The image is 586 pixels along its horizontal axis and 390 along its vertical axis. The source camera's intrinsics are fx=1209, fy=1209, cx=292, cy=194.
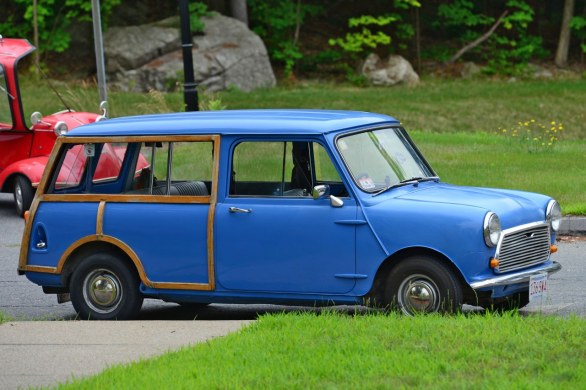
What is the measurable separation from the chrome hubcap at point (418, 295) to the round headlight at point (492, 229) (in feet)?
1.54

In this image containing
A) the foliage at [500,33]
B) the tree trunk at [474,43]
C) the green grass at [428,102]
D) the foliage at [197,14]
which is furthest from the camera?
the tree trunk at [474,43]

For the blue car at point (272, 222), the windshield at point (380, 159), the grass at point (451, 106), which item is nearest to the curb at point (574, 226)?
the windshield at point (380, 159)

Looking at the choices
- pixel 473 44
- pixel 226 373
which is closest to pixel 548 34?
pixel 473 44

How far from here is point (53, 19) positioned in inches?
1369

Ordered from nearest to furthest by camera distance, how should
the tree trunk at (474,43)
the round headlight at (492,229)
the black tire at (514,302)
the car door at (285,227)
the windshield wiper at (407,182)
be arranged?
the round headlight at (492,229), the car door at (285,227), the windshield wiper at (407,182), the black tire at (514,302), the tree trunk at (474,43)

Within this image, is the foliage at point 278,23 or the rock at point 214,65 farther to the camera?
the foliage at point 278,23

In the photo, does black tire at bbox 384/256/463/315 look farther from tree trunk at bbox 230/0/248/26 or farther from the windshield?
tree trunk at bbox 230/0/248/26

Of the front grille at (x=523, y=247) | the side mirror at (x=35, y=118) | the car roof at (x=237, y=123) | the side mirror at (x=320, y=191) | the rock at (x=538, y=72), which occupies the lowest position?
the rock at (x=538, y=72)

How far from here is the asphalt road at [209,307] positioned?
9187 mm

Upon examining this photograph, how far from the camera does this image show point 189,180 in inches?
361

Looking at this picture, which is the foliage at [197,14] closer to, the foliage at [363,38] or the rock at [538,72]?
the foliage at [363,38]

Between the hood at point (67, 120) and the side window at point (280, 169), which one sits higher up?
the side window at point (280, 169)

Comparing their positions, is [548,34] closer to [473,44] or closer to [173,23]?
[473,44]

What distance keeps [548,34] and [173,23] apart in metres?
12.9
